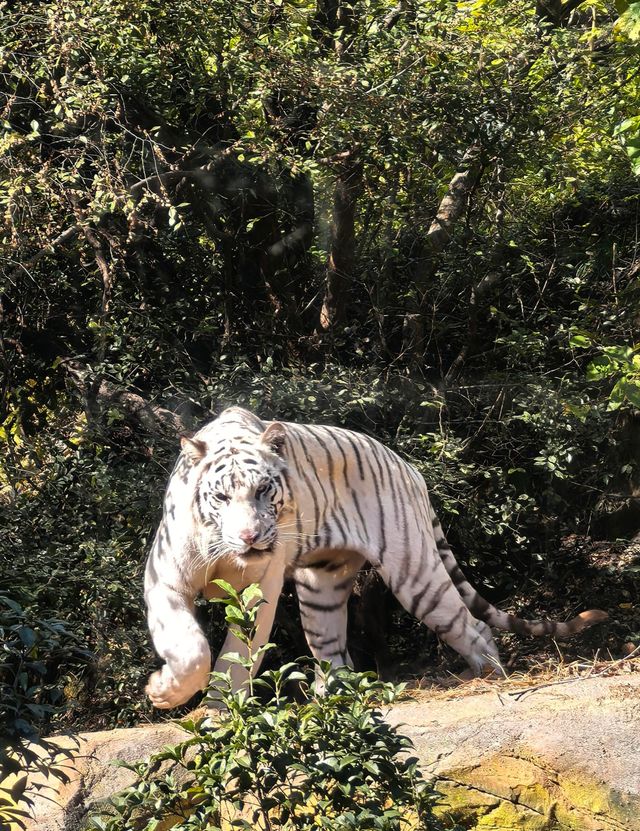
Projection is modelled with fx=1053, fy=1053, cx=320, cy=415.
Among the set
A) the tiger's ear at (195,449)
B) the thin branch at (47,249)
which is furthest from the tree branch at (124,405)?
the tiger's ear at (195,449)

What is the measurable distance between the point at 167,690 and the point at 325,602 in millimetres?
1839

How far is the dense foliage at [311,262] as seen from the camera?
670 cm

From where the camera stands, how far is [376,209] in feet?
26.5

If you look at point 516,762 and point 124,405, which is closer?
point 516,762

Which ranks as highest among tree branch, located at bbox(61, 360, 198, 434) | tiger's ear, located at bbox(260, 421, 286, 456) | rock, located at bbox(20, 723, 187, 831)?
tiger's ear, located at bbox(260, 421, 286, 456)

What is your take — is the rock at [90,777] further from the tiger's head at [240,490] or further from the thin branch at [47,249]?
the thin branch at [47,249]

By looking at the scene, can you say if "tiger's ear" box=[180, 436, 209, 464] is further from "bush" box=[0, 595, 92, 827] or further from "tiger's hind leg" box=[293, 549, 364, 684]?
"bush" box=[0, 595, 92, 827]

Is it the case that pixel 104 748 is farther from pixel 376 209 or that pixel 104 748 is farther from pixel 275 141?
pixel 376 209

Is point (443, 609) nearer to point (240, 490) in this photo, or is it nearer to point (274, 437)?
point (274, 437)

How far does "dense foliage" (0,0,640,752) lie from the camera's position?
6703 mm

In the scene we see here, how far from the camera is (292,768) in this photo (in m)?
3.42

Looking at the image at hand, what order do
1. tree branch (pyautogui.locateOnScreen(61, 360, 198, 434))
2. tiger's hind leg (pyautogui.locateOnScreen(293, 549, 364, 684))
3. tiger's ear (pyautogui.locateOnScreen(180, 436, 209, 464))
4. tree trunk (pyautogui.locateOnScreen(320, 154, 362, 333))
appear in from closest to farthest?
tiger's ear (pyautogui.locateOnScreen(180, 436, 209, 464)), tiger's hind leg (pyautogui.locateOnScreen(293, 549, 364, 684)), tree branch (pyautogui.locateOnScreen(61, 360, 198, 434)), tree trunk (pyautogui.locateOnScreen(320, 154, 362, 333))

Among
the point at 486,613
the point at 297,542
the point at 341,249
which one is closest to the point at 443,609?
the point at 486,613

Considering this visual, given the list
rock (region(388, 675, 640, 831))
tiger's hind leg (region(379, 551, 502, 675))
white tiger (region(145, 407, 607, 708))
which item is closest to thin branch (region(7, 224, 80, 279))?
white tiger (region(145, 407, 607, 708))
